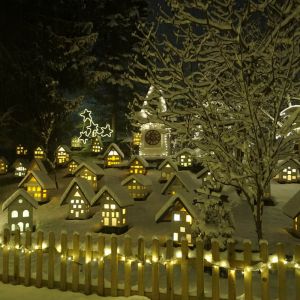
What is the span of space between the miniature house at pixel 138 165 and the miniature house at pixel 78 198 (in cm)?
539

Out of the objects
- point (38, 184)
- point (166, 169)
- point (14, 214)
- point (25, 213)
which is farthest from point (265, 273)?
point (166, 169)

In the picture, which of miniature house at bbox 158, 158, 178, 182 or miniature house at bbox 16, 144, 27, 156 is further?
miniature house at bbox 16, 144, 27, 156

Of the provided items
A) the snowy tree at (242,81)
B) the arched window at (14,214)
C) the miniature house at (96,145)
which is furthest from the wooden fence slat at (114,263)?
the miniature house at (96,145)

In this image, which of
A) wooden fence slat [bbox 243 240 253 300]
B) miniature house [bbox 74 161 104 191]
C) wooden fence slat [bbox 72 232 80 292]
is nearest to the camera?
wooden fence slat [bbox 243 240 253 300]

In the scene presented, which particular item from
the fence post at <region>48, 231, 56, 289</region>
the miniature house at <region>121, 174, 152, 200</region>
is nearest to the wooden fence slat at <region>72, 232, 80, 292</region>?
the fence post at <region>48, 231, 56, 289</region>

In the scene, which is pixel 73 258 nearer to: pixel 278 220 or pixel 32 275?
pixel 32 275

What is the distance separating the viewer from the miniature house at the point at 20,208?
1066cm

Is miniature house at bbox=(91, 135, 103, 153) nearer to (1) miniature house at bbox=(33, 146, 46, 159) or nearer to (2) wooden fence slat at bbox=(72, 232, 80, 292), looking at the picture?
(1) miniature house at bbox=(33, 146, 46, 159)

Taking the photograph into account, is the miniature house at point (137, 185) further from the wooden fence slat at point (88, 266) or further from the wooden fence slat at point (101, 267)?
the wooden fence slat at point (101, 267)

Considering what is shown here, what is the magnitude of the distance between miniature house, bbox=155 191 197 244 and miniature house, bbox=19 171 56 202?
602 cm

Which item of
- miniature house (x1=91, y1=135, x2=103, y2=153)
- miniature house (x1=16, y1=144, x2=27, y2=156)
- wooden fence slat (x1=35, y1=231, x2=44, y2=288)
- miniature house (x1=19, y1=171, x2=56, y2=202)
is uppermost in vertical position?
miniature house (x1=91, y1=135, x2=103, y2=153)

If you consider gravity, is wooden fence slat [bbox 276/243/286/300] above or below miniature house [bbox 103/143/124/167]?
below

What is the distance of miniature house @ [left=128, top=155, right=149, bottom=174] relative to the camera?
56.0 ft

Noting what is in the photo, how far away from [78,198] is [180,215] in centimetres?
426
